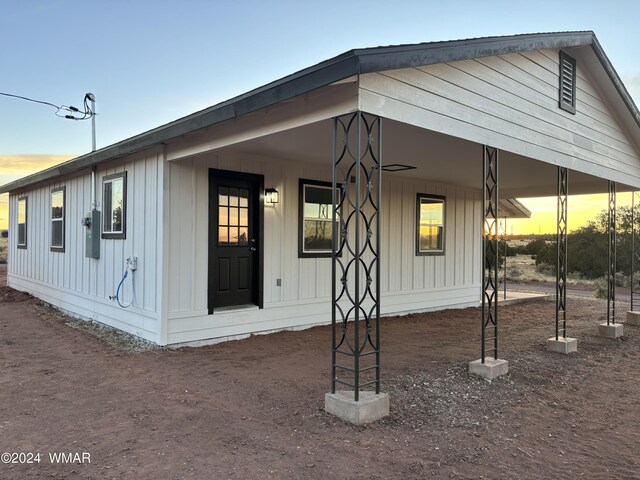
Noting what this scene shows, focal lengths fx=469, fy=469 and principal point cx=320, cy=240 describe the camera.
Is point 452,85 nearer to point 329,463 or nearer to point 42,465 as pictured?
A: point 329,463

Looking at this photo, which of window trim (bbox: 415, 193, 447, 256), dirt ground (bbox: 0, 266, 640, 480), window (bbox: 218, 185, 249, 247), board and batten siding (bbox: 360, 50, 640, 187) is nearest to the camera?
dirt ground (bbox: 0, 266, 640, 480)

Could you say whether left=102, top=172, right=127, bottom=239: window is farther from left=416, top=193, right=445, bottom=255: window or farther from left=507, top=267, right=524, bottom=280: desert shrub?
left=507, top=267, right=524, bottom=280: desert shrub

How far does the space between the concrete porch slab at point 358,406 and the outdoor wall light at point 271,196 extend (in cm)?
353

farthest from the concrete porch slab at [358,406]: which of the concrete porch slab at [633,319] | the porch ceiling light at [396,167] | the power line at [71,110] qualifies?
the power line at [71,110]

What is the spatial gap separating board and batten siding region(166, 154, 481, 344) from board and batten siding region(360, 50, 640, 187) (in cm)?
290

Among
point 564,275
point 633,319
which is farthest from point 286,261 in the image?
point 633,319

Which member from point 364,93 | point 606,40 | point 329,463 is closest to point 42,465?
point 329,463

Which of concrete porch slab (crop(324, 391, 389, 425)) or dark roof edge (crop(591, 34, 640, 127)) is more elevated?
dark roof edge (crop(591, 34, 640, 127))

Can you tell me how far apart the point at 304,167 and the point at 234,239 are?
1576 mm

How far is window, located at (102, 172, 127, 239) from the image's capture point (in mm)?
6625

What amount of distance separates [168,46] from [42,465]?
9.48 metres

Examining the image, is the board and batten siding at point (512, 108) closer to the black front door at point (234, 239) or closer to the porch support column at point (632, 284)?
the porch support column at point (632, 284)

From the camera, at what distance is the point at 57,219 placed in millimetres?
9062

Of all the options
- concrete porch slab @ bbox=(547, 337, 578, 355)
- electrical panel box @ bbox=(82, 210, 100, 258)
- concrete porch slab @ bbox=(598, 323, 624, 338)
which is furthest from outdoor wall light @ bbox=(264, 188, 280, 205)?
concrete porch slab @ bbox=(598, 323, 624, 338)
